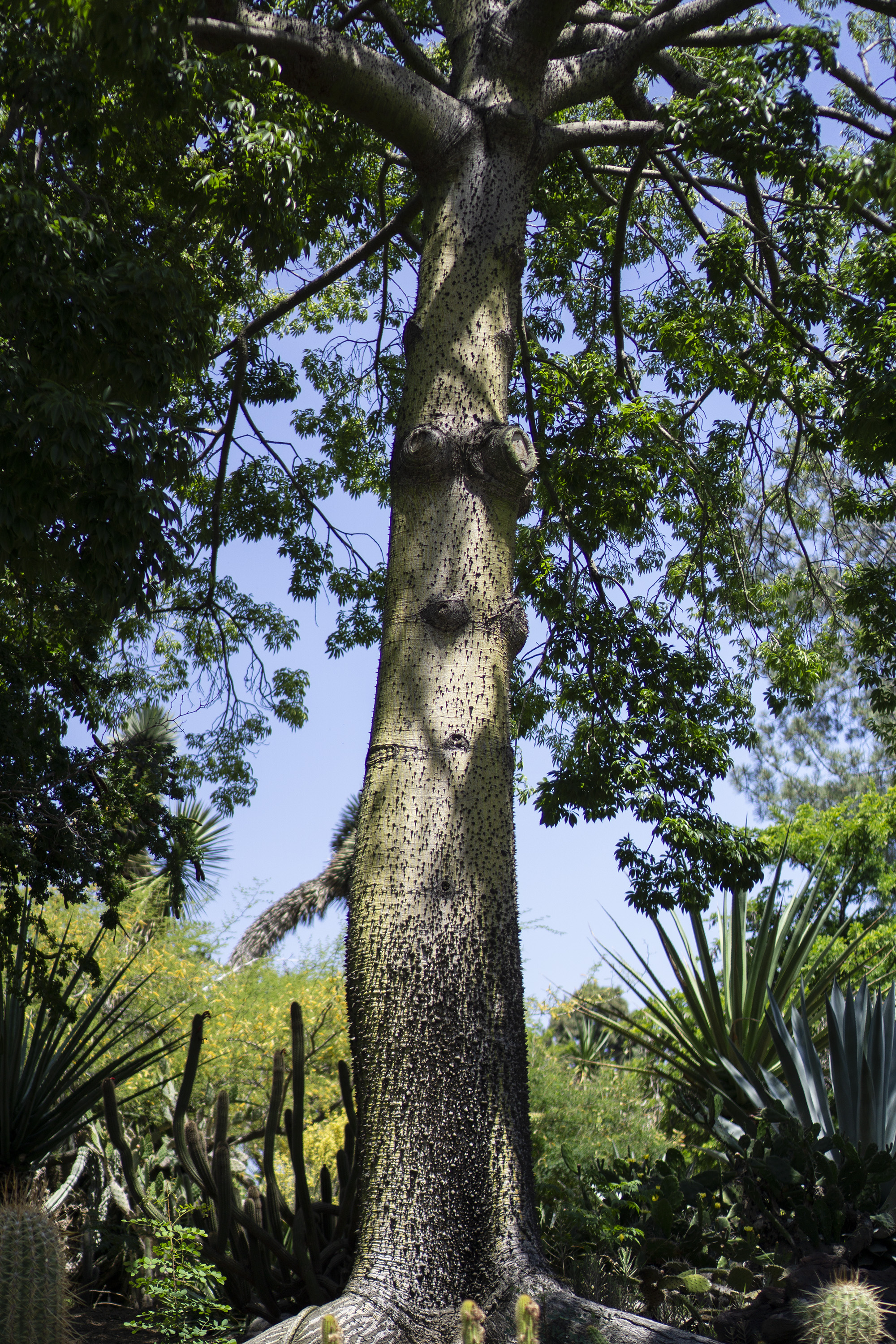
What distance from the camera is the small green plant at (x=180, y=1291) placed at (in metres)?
3.46

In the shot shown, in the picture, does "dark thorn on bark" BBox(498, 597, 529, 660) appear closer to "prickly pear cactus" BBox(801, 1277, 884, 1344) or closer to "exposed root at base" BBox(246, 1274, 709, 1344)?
"exposed root at base" BBox(246, 1274, 709, 1344)

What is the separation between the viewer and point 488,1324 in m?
3.13

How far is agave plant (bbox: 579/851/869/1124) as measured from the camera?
6.59m

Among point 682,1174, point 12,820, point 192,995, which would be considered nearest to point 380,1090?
point 682,1174

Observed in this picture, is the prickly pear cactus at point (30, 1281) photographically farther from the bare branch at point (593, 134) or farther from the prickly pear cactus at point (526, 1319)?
the bare branch at point (593, 134)

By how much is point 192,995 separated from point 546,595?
9.08 m

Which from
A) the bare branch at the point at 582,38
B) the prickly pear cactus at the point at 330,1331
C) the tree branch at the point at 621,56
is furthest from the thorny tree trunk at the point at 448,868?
the bare branch at the point at 582,38

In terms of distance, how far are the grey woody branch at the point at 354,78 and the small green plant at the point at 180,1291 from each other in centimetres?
491

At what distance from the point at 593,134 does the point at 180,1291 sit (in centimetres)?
607

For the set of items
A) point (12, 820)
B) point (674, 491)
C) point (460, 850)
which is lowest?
point (460, 850)

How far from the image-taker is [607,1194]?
4.92 metres

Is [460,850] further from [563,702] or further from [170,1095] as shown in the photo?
[170,1095]

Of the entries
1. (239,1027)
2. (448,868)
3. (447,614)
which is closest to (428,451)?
(447,614)

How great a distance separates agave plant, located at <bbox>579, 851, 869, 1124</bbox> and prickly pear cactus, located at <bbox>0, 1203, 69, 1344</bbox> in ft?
11.6
